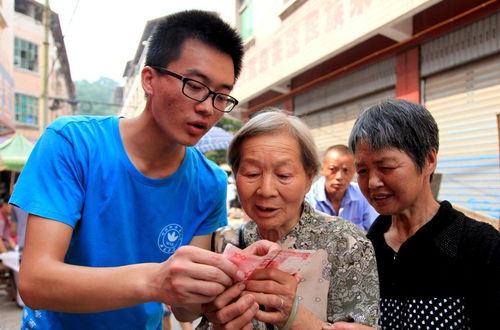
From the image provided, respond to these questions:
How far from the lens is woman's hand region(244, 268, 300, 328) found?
3.73ft

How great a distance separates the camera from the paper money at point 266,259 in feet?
3.46

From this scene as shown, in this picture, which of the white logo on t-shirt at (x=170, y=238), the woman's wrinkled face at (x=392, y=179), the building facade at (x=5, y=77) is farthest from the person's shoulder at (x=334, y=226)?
the building facade at (x=5, y=77)

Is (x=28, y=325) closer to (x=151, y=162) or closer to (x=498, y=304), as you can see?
(x=151, y=162)

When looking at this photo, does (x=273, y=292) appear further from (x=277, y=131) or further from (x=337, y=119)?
(x=337, y=119)

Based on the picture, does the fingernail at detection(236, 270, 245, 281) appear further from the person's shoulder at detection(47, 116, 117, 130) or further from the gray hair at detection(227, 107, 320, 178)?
the person's shoulder at detection(47, 116, 117, 130)

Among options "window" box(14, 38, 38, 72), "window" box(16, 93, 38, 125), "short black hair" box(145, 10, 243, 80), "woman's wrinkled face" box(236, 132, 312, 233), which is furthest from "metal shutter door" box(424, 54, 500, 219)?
"window" box(16, 93, 38, 125)

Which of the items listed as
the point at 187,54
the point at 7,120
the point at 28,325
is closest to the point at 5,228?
the point at 7,120

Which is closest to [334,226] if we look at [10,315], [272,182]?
[272,182]

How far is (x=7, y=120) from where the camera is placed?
10859 millimetres

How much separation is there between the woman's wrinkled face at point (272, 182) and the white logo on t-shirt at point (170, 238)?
308 mm

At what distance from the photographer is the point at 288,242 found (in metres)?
1.46

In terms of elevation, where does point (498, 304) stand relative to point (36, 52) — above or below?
below

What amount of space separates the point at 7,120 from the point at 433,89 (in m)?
11.2

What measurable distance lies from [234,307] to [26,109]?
71.7 ft
